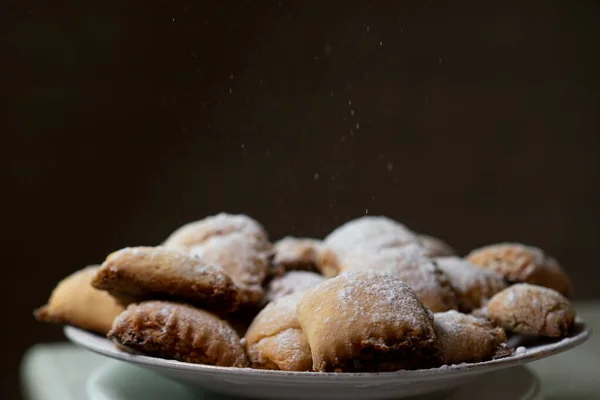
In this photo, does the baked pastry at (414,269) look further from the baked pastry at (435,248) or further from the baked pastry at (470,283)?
the baked pastry at (435,248)

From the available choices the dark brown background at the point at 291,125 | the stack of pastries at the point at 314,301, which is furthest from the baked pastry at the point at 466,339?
the dark brown background at the point at 291,125

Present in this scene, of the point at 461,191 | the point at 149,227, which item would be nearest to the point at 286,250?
the point at 149,227

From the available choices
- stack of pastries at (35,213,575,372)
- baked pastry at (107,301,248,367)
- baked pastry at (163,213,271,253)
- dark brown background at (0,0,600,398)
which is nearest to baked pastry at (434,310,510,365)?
stack of pastries at (35,213,575,372)

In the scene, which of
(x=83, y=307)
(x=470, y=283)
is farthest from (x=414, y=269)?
(x=83, y=307)

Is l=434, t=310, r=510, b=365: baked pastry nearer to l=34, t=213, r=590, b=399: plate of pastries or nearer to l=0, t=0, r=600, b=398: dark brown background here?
l=34, t=213, r=590, b=399: plate of pastries

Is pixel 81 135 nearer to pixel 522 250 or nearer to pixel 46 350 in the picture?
pixel 46 350
